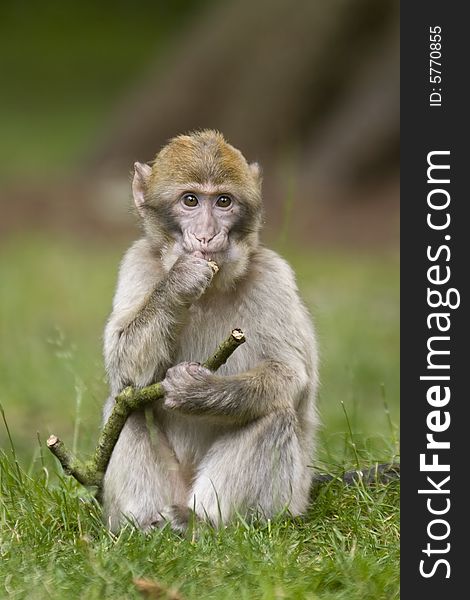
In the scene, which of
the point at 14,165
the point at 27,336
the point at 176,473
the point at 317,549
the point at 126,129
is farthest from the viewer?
the point at 14,165

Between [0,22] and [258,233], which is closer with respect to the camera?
[258,233]

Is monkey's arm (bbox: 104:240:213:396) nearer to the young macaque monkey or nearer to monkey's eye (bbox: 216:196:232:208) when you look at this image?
the young macaque monkey

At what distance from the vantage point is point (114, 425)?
551cm

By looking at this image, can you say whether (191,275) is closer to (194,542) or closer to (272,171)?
(194,542)

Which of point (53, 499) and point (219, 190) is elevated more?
point (219, 190)

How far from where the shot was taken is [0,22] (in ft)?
119

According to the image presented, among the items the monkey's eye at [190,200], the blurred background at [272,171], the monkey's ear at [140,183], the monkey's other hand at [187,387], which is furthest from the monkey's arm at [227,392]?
the blurred background at [272,171]

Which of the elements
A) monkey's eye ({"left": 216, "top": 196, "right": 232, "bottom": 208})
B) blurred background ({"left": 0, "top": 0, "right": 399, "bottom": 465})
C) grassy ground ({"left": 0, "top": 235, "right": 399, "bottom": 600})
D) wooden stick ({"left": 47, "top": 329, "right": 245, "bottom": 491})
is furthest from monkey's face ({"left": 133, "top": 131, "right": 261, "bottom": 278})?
blurred background ({"left": 0, "top": 0, "right": 399, "bottom": 465})

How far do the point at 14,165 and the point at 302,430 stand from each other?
1889 cm

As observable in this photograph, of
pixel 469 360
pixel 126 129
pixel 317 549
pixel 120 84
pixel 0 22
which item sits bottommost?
pixel 317 549

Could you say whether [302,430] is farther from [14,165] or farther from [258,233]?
[14,165]

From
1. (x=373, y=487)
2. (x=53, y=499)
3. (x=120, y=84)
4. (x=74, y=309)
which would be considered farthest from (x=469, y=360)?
(x=120, y=84)

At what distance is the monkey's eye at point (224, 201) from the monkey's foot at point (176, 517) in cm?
133

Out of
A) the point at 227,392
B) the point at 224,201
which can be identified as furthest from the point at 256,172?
the point at 227,392
